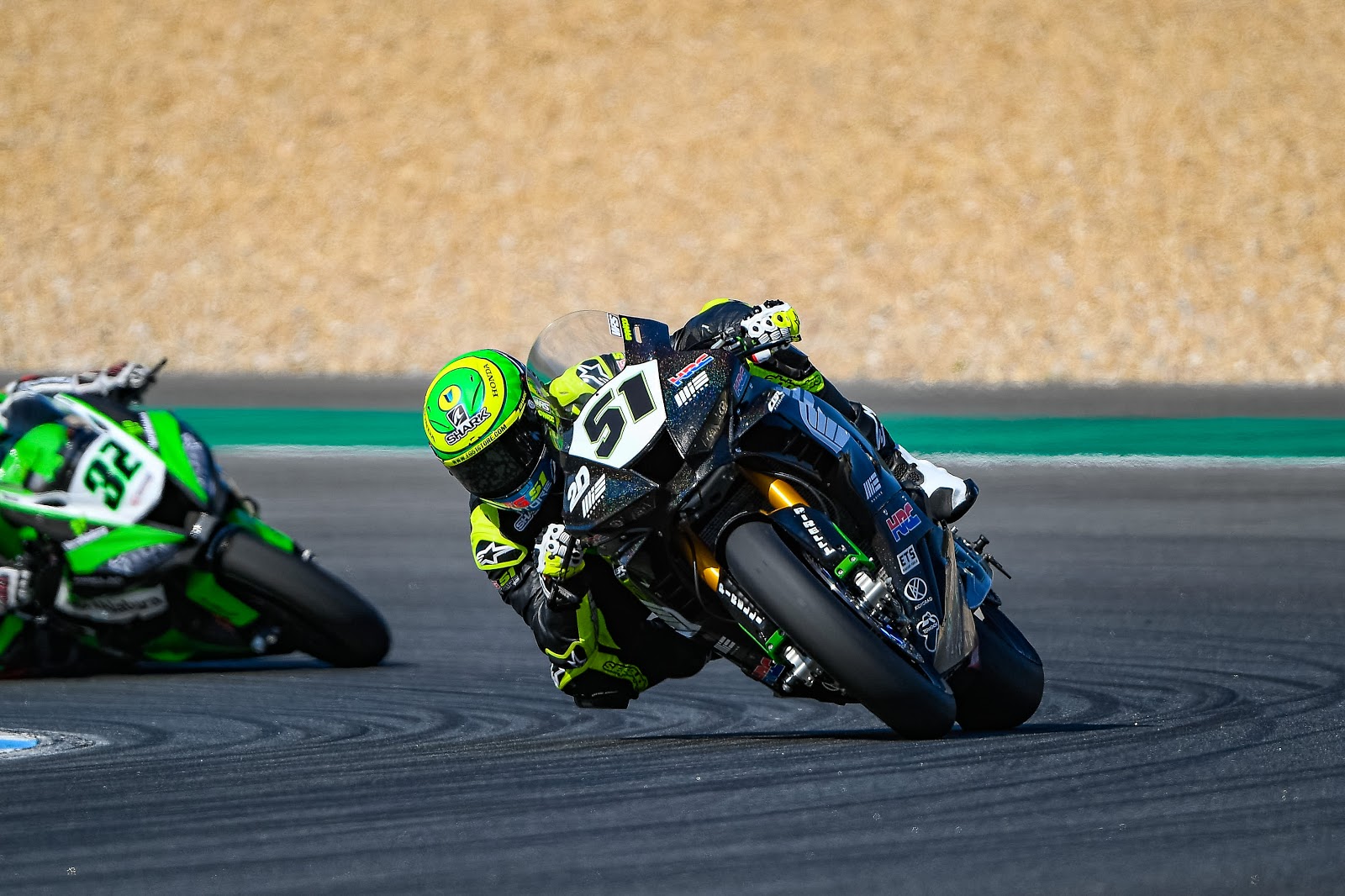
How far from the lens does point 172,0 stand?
2598cm

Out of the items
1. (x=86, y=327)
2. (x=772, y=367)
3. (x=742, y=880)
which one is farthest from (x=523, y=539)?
(x=86, y=327)

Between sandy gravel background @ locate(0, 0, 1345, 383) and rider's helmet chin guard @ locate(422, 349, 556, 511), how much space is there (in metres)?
12.6

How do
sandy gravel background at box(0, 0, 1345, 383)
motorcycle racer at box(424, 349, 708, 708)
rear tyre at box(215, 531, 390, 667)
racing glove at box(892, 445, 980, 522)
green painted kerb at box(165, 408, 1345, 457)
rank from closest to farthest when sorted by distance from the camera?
motorcycle racer at box(424, 349, 708, 708) < racing glove at box(892, 445, 980, 522) < rear tyre at box(215, 531, 390, 667) < green painted kerb at box(165, 408, 1345, 457) < sandy gravel background at box(0, 0, 1345, 383)

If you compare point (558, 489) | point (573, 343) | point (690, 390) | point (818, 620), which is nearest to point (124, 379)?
point (558, 489)

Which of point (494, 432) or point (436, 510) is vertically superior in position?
point (494, 432)

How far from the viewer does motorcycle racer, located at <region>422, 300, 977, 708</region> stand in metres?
5.26

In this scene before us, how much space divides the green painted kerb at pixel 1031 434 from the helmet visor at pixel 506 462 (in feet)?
25.9

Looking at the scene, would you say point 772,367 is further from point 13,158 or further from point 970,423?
point 13,158

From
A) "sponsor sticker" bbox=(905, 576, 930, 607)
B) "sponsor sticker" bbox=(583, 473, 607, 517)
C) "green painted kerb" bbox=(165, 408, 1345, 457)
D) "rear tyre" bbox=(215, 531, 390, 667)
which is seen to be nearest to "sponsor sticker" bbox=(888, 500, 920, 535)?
"sponsor sticker" bbox=(905, 576, 930, 607)

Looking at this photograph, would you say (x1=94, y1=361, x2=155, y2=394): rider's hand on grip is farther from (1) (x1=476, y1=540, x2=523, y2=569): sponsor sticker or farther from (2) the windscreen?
(2) the windscreen

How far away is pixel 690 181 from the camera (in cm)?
2206

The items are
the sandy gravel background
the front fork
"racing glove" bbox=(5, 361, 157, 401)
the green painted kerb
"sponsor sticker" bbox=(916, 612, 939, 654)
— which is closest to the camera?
the front fork

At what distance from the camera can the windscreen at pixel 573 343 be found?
533 cm

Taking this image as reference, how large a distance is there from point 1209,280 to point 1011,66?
433cm
